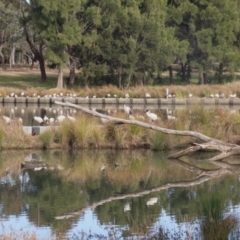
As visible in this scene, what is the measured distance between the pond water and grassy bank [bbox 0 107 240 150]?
42 centimetres

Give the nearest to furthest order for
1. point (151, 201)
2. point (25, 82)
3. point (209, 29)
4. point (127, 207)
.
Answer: point (127, 207)
point (151, 201)
point (209, 29)
point (25, 82)

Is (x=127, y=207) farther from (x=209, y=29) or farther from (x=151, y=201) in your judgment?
(x=209, y=29)

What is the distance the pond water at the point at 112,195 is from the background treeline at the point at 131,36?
1247 inches

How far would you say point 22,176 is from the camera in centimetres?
1378

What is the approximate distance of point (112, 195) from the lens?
11.8 meters

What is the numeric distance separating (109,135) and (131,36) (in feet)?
104

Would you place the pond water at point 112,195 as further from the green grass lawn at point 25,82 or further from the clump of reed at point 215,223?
the green grass lawn at point 25,82

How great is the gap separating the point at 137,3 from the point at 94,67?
5.59 metres

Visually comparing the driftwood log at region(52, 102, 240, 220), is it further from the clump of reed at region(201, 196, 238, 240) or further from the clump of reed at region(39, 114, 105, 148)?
the clump of reed at region(201, 196, 238, 240)

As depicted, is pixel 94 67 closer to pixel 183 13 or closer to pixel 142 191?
pixel 183 13

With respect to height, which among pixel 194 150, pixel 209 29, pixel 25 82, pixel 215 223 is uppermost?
pixel 209 29

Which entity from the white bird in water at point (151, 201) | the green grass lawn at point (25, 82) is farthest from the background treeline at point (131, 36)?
the white bird in water at point (151, 201)

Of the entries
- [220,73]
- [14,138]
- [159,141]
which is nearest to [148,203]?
[159,141]

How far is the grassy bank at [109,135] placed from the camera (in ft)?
56.3
